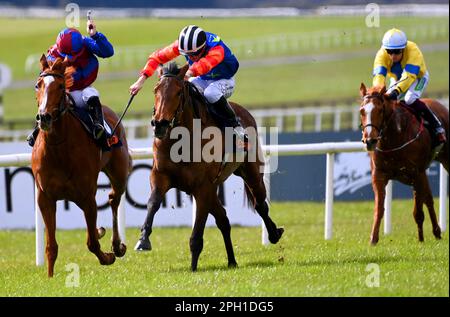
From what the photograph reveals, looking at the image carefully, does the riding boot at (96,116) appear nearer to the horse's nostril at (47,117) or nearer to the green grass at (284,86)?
the horse's nostril at (47,117)

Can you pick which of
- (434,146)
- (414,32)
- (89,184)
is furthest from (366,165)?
(414,32)

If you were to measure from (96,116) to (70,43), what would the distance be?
64cm

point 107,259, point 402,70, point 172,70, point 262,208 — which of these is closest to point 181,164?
point 172,70

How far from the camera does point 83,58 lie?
915cm

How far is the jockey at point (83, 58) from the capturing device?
8.96 metres

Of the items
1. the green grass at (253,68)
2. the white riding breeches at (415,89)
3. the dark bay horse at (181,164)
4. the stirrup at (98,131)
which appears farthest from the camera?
the green grass at (253,68)

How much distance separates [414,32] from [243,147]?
2605cm

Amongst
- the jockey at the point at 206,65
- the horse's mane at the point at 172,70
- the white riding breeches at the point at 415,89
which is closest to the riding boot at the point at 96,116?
the jockey at the point at 206,65

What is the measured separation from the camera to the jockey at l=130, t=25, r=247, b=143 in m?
8.91

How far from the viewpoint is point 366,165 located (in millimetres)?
15203

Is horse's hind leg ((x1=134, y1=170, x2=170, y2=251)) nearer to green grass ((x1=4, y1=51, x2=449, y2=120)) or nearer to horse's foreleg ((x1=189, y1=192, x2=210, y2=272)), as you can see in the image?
horse's foreleg ((x1=189, y1=192, x2=210, y2=272))

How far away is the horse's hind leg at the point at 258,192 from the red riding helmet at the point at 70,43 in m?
1.95

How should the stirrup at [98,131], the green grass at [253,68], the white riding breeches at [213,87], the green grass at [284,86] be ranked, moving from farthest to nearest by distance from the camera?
the green grass at [253,68], the green grass at [284,86], the white riding breeches at [213,87], the stirrup at [98,131]

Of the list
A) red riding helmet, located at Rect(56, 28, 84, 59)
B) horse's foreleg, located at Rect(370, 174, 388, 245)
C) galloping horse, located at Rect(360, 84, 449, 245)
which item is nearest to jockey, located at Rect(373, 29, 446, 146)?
galloping horse, located at Rect(360, 84, 449, 245)
